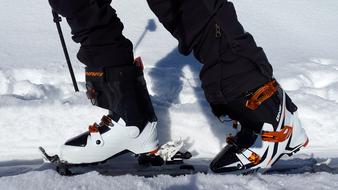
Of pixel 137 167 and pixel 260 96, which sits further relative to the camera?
pixel 137 167

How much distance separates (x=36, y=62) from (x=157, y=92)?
858 millimetres

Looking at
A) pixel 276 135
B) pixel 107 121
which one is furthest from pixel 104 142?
pixel 276 135

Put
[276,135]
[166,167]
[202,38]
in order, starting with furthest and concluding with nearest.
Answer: [166,167] → [276,135] → [202,38]

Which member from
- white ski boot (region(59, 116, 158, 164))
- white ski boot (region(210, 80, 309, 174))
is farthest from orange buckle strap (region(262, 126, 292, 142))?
white ski boot (region(59, 116, 158, 164))

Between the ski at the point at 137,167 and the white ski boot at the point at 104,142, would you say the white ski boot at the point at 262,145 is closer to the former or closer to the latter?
the ski at the point at 137,167

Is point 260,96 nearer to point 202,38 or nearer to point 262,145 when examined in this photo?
point 262,145

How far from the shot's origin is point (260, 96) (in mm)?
1681

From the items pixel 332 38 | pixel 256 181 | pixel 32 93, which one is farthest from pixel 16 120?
pixel 332 38

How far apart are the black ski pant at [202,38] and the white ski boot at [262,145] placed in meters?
0.19

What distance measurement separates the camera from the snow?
1.73m

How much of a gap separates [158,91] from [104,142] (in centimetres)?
76

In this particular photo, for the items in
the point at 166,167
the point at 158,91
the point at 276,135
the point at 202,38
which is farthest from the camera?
the point at 158,91

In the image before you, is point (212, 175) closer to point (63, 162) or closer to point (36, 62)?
point (63, 162)

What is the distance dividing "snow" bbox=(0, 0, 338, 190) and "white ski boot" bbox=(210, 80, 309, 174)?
0.07 m
